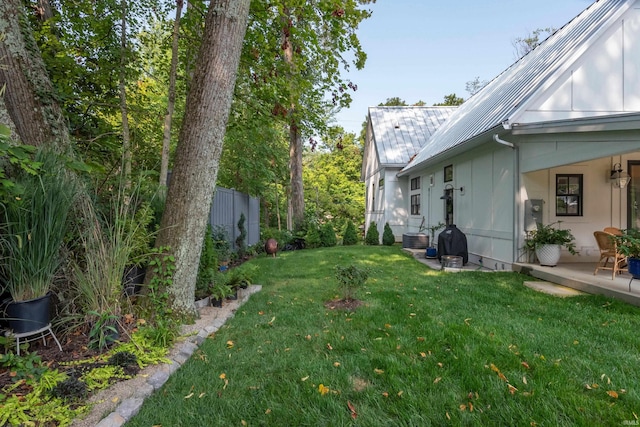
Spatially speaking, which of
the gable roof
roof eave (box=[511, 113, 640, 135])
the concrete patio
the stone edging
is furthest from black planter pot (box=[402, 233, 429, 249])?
the stone edging

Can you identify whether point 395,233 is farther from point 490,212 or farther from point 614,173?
point 614,173

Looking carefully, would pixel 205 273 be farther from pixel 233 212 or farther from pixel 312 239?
pixel 312 239

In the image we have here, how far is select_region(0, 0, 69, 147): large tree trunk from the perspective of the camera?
3006mm

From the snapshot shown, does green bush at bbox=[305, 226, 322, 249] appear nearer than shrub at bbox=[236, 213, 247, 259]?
No

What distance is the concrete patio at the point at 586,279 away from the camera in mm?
4289

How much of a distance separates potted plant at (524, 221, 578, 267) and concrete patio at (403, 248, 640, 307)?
17 centimetres

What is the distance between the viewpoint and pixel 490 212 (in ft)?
23.2

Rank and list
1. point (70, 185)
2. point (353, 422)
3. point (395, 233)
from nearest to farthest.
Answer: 1. point (353, 422)
2. point (70, 185)
3. point (395, 233)

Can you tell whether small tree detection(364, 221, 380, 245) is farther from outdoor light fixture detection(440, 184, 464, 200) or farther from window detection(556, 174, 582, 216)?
window detection(556, 174, 582, 216)

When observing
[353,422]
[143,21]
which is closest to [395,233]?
[143,21]

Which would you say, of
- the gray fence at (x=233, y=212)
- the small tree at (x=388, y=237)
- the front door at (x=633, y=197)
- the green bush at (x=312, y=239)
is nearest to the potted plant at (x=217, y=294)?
the gray fence at (x=233, y=212)

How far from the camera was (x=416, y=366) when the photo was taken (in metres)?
2.51

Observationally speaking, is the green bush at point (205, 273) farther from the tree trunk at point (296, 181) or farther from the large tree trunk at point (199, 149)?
the tree trunk at point (296, 181)

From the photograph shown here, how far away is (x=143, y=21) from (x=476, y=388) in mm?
7875
